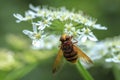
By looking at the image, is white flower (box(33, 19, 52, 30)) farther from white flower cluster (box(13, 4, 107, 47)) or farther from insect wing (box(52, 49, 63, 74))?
insect wing (box(52, 49, 63, 74))

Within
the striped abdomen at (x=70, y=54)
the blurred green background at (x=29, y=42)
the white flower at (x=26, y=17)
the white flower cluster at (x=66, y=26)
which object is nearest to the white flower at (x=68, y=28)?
the white flower cluster at (x=66, y=26)

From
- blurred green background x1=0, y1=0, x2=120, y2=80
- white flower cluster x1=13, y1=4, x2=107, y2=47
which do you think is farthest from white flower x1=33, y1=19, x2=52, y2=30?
blurred green background x1=0, y1=0, x2=120, y2=80

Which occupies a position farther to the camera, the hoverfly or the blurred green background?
the blurred green background

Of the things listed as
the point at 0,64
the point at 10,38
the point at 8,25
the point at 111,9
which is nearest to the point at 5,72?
the point at 0,64

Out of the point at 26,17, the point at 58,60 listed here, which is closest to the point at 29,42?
the point at 26,17

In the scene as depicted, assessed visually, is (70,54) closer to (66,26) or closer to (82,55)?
(82,55)

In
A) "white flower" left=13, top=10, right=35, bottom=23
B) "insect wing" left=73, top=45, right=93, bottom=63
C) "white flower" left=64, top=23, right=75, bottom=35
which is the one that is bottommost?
"insect wing" left=73, top=45, right=93, bottom=63

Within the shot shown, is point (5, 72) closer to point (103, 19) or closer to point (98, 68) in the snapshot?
point (98, 68)

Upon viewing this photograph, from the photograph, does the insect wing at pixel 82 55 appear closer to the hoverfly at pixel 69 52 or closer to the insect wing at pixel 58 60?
the hoverfly at pixel 69 52

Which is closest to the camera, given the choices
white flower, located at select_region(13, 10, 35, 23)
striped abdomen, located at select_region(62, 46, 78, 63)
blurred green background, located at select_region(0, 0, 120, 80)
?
striped abdomen, located at select_region(62, 46, 78, 63)
